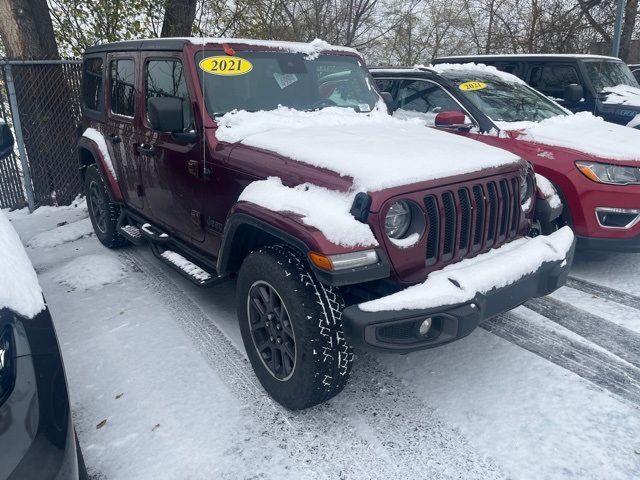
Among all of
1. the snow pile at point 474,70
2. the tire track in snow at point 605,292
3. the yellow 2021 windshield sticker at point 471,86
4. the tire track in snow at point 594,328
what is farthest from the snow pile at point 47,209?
the tire track in snow at point 605,292

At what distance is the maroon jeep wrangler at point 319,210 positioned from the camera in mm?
2367

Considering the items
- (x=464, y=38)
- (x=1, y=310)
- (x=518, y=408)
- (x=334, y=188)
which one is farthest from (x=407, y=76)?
(x=464, y=38)

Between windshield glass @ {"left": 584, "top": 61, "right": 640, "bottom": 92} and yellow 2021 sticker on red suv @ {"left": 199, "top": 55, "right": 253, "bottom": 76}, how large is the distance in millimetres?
5686

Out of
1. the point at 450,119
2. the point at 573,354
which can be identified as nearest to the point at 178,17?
the point at 450,119

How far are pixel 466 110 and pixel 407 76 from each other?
930 millimetres

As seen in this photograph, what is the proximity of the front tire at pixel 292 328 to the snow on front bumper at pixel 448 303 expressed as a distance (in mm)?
174

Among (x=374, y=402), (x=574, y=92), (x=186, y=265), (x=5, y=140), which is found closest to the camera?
(x=374, y=402)

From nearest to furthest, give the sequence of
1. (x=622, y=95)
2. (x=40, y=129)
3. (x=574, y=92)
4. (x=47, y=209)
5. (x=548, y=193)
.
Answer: (x=548, y=193) → (x=574, y=92) → (x=40, y=129) → (x=47, y=209) → (x=622, y=95)

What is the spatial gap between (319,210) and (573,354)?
2.00 metres

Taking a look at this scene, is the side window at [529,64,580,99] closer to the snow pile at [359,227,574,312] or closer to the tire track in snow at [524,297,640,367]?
the tire track in snow at [524,297,640,367]

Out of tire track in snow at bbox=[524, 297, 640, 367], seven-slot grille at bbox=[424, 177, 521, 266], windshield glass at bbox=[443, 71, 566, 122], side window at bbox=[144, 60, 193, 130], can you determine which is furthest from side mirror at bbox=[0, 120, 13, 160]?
windshield glass at bbox=[443, 71, 566, 122]

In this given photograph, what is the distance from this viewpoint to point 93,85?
5.16 metres

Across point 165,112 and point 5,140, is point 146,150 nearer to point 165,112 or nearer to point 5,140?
point 165,112

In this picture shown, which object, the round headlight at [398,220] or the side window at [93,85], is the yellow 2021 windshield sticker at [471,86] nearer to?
the round headlight at [398,220]
